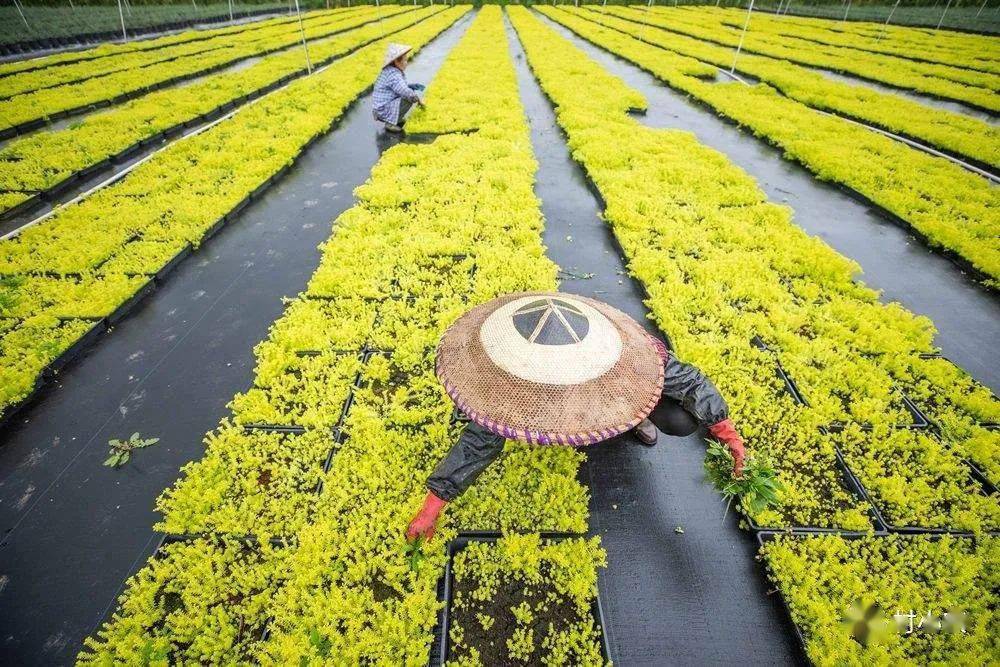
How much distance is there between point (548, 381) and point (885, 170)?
35.9 ft

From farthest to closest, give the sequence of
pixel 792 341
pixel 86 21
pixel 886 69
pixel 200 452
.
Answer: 1. pixel 86 21
2. pixel 886 69
3. pixel 792 341
4. pixel 200 452

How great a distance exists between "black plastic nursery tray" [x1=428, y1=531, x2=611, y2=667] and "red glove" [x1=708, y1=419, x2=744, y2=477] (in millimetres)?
1438

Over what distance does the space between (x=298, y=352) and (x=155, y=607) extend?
8.81 feet

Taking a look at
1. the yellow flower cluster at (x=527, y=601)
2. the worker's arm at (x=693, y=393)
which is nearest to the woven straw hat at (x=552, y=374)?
the worker's arm at (x=693, y=393)

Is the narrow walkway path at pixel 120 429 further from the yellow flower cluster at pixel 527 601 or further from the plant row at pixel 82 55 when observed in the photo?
the plant row at pixel 82 55

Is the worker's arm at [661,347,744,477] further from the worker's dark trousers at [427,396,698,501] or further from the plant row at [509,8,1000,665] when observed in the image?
the worker's dark trousers at [427,396,698,501]

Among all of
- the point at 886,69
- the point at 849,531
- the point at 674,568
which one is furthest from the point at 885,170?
the point at 886,69

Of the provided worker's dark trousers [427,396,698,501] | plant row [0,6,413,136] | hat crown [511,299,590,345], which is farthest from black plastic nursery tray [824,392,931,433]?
plant row [0,6,413,136]

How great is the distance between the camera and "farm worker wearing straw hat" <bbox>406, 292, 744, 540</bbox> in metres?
2.63

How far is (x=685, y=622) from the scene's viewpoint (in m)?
3.16

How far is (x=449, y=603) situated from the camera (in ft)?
10.5

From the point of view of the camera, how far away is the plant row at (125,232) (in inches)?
202

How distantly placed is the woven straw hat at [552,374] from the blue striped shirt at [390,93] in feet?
32.0

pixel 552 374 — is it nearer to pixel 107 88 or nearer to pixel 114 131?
pixel 114 131
